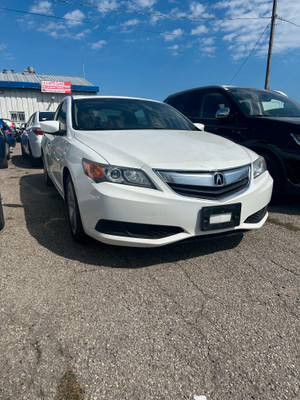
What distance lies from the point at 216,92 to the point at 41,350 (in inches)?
180

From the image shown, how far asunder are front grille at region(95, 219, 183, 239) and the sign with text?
74.8 ft

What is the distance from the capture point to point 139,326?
5.59 ft

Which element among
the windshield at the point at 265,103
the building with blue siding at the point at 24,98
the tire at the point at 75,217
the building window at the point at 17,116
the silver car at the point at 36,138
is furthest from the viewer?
the building window at the point at 17,116

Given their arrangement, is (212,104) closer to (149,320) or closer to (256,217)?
(256,217)

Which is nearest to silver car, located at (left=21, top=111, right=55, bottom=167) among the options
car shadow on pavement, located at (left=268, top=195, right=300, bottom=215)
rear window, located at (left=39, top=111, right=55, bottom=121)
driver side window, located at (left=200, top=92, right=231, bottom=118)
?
rear window, located at (left=39, top=111, right=55, bottom=121)

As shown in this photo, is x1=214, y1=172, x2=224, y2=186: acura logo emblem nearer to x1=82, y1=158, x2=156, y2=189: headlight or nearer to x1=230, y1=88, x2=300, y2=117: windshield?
x1=82, y1=158, x2=156, y2=189: headlight

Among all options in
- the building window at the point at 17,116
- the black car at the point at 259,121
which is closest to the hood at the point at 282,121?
the black car at the point at 259,121

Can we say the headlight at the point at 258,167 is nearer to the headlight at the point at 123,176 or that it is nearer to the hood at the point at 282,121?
the headlight at the point at 123,176

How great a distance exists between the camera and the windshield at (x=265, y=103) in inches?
169

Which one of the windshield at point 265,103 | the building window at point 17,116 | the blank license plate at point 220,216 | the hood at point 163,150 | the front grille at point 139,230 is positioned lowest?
the building window at point 17,116

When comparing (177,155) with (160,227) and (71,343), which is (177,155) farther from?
(71,343)

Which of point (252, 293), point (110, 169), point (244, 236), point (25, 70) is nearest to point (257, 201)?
point (244, 236)

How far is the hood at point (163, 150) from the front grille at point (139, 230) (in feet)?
1.50

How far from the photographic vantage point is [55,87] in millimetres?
22219
